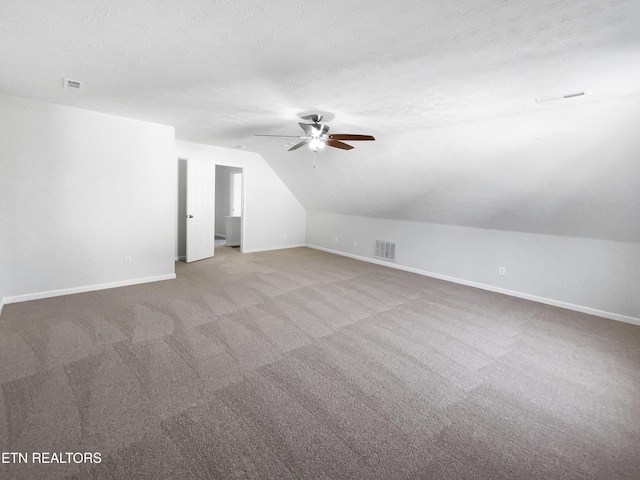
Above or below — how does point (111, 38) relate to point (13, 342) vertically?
above

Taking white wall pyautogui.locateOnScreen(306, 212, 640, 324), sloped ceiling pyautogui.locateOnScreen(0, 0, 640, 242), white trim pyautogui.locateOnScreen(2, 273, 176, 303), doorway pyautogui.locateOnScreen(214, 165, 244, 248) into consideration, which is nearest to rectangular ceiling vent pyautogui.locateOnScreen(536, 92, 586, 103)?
sloped ceiling pyautogui.locateOnScreen(0, 0, 640, 242)

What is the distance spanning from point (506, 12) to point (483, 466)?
8.17 feet

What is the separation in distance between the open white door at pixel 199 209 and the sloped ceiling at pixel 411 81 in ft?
3.73

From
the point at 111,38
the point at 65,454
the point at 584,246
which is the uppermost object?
the point at 111,38

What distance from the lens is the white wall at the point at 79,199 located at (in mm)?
3570

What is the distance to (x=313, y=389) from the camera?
7.52 ft

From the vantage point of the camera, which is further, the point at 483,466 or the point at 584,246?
the point at 584,246

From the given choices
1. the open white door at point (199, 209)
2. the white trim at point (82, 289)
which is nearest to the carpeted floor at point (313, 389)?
the white trim at point (82, 289)

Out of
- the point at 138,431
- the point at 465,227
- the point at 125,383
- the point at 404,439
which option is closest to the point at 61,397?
the point at 125,383

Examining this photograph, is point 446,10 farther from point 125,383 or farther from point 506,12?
point 125,383

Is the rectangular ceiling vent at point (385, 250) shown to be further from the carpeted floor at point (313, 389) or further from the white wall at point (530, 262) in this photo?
the carpeted floor at point (313, 389)

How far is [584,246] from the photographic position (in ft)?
13.5

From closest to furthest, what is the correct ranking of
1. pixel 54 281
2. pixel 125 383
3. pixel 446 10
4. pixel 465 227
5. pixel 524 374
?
pixel 446 10, pixel 125 383, pixel 524 374, pixel 54 281, pixel 465 227

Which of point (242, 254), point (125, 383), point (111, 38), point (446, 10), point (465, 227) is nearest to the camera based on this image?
point (446, 10)
